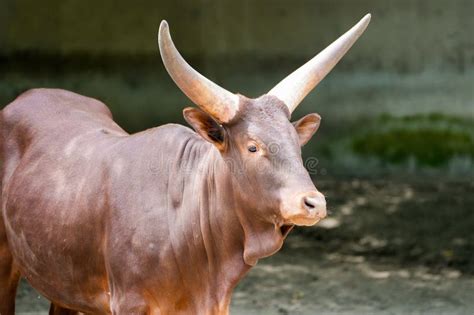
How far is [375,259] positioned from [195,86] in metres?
5.51

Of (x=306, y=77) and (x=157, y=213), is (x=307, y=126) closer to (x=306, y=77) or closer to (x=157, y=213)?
(x=306, y=77)

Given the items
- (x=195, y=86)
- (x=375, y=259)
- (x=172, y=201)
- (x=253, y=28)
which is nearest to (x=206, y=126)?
(x=195, y=86)

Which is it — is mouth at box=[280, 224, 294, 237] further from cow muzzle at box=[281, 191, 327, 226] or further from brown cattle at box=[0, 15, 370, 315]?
cow muzzle at box=[281, 191, 327, 226]

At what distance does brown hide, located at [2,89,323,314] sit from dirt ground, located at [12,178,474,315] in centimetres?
294

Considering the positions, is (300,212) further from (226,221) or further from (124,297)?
(124,297)

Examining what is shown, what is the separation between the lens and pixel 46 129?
6.30 m

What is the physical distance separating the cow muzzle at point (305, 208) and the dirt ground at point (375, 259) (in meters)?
3.96

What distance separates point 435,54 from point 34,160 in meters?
7.80

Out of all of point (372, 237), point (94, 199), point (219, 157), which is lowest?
point (372, 237)

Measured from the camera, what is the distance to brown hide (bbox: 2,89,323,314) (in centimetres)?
496

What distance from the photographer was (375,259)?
998 cm

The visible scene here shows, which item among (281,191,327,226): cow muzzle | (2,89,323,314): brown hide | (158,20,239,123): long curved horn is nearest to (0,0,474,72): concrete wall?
(2,89,323,314): brown hide

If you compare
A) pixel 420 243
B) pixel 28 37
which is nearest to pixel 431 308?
pixel 420 243

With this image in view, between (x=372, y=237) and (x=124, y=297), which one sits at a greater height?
(x=124, y=297)
